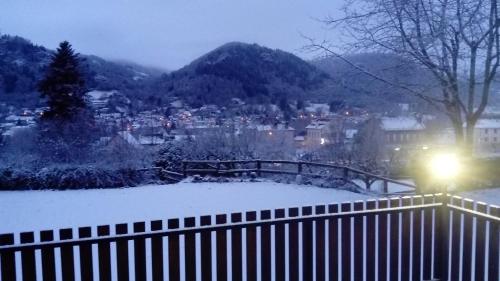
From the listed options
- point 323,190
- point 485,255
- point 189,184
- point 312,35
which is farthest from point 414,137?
point 485,255

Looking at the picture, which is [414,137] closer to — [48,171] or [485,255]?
[48,171]

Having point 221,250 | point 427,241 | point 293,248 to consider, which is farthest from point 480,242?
point 221,250

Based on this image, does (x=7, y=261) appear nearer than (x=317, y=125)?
Yes

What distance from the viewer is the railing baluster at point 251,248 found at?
439cm

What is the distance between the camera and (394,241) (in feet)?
16.3

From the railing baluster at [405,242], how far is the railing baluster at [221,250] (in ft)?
6.91

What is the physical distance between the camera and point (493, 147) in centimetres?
2491

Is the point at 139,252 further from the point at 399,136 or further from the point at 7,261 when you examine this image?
the point at 399,136

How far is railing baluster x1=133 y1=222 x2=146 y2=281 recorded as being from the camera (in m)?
4.02

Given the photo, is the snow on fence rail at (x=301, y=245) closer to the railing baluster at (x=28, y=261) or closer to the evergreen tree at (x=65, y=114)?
the railing baluster at (x=28, y=261)

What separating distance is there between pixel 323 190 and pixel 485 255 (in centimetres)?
1037

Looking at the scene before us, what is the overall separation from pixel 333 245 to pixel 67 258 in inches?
105

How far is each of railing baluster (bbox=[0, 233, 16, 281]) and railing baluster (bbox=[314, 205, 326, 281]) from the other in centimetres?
286

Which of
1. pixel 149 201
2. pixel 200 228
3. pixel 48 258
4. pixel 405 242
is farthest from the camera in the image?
pixel 149 201
